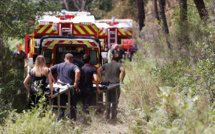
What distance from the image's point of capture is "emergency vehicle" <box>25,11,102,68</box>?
865 cm

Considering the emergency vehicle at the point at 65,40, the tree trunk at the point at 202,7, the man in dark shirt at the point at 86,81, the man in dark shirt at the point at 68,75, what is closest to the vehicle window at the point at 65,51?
the emergency vehicle at the point at 65,40

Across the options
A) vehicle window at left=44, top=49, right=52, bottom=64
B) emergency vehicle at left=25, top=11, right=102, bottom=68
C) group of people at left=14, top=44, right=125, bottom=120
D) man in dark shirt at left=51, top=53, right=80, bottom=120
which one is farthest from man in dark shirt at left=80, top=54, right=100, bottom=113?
vehicle window at left=44, top=49, right=52, bottom=64

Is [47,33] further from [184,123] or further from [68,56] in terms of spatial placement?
[184,123]

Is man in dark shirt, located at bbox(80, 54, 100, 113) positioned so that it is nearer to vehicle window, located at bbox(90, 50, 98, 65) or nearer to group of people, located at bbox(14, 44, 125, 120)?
group of people, located at bbox(14, 44, 125, 120)

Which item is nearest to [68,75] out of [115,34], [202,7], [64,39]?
[64,39]

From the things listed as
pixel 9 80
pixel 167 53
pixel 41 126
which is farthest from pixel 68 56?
pixel 167 53

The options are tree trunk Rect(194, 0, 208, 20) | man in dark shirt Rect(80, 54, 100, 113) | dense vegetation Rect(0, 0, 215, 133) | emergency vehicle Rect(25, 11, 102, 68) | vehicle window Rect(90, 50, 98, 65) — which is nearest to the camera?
dense vegetation Rect(0, 0, 215, 133)

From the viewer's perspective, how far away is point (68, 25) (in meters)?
10.2

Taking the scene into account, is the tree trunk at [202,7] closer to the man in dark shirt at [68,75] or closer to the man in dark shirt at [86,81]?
the man in dark shirt at [86,81]

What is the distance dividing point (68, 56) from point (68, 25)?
3.36 meters

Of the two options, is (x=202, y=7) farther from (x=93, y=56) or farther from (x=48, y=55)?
(x=48, y=55)

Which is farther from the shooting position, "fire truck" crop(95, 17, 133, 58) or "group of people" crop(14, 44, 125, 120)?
"fire truck" crop(95, 17, 133, 58)

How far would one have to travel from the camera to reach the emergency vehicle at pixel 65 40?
28.4 feet

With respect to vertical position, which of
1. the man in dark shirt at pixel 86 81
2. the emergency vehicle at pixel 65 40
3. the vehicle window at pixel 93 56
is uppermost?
the emergency vehicle at pixel 65 40
